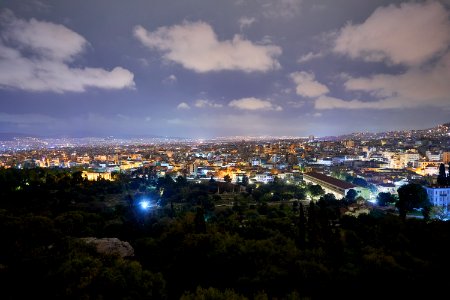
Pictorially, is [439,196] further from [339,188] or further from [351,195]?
[339,188]

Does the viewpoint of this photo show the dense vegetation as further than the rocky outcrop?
No

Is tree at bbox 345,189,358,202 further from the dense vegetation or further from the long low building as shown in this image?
the dense vegetation

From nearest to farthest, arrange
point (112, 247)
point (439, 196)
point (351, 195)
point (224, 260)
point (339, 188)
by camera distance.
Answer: point (224, 260), point (112, 247), point (439, 196), point (351, 195), point (339, 188)

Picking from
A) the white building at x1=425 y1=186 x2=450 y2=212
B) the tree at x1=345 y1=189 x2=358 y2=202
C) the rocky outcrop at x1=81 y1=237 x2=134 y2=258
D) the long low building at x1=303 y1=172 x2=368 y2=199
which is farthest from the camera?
the long low building at x1=303 y1=172 x2=368 y2=199

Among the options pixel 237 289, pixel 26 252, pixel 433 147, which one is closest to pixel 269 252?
pixel 237 289

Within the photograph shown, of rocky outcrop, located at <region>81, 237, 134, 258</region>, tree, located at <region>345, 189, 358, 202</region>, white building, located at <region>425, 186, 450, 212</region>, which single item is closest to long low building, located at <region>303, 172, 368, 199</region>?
tree, located at <region>345, 189, 358, 202</region>

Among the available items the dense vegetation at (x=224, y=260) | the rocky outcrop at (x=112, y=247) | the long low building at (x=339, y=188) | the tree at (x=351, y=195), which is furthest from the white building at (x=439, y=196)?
the rocky outcrop at (x=112, y=247)

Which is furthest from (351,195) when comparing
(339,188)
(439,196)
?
(439,196)

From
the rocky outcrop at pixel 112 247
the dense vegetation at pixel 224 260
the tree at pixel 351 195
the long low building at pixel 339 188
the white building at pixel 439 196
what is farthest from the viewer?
the long low building at pixel 339 188

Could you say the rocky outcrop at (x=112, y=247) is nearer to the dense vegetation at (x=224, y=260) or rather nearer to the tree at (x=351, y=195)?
the dense vegetation at (x=224, y=260)

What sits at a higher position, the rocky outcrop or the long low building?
the rocky outcrop

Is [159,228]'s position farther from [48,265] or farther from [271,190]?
[271,190]
